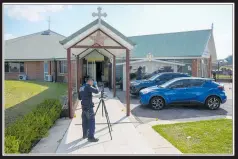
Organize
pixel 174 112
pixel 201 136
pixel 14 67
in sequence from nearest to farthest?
pixel 201 136, pixel 174 112, pixel 14 67

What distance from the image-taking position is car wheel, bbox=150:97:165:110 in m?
10.9

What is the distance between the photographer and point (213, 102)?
10.9 m

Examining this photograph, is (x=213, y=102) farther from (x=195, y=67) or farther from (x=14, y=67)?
(x=14, y=67)

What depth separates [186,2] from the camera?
15.9 ft

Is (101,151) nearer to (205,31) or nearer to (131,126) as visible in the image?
(131,126)

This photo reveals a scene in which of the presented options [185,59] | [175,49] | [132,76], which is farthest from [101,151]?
[175,49]

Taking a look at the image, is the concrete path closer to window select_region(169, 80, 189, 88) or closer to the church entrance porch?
window select_region(169, 80, 189, 88)

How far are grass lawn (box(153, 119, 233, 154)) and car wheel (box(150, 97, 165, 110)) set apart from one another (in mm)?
2626

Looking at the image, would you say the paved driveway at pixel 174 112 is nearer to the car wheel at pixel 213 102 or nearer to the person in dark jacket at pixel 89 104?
the car wheel at pixel 213 102

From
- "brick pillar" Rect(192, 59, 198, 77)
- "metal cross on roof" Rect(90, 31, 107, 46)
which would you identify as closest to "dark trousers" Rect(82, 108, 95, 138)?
"metal cross on roof" Rect(90, 31, 107, 46)

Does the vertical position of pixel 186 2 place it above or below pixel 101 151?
above

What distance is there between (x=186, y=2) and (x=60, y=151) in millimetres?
4616

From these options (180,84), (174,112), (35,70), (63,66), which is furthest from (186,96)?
(35,70)

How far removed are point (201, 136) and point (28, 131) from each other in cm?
494
